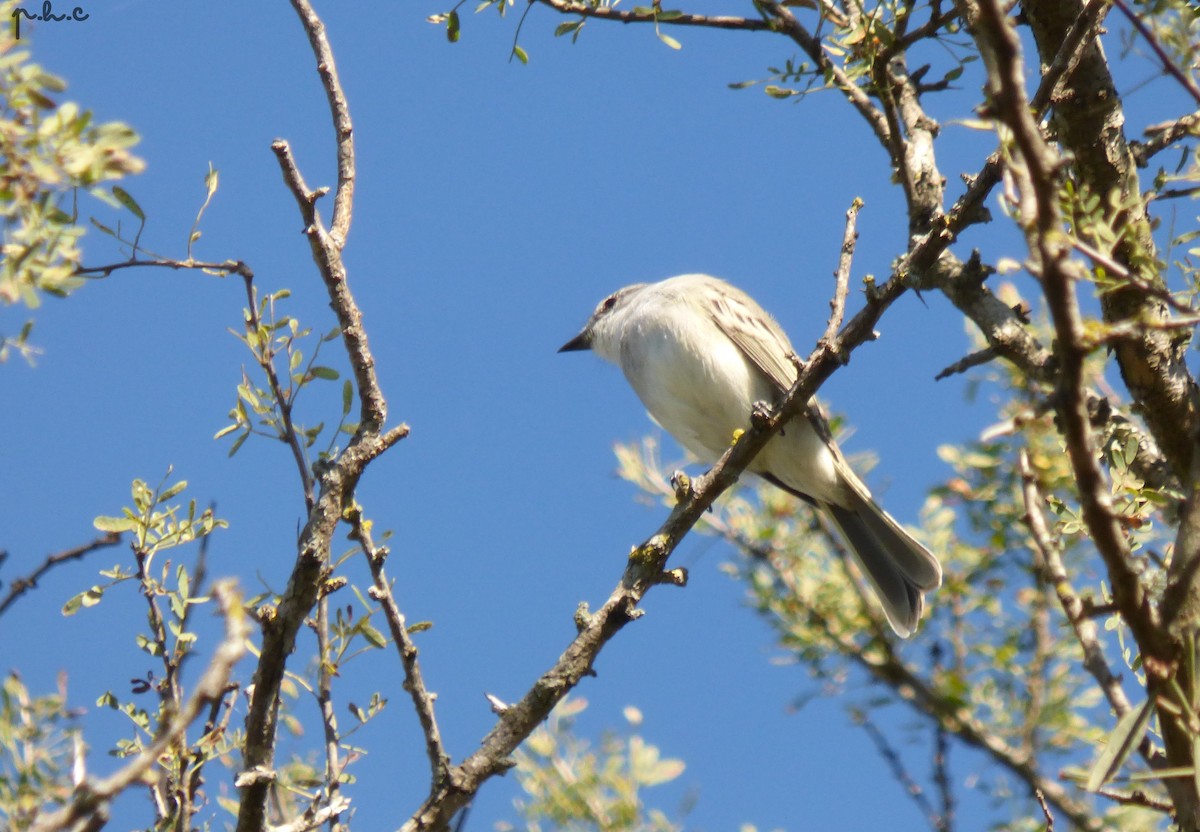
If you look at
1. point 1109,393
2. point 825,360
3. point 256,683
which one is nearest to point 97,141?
point 256,683

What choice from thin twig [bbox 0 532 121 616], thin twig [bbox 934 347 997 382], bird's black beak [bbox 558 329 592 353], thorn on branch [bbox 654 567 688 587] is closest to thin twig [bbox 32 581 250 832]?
thin twig [bbox 0 532 121 616]

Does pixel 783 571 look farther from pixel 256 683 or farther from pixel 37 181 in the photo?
pixel 37 181

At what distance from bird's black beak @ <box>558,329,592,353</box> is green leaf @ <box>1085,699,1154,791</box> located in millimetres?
5885

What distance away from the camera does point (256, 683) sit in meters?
2.60

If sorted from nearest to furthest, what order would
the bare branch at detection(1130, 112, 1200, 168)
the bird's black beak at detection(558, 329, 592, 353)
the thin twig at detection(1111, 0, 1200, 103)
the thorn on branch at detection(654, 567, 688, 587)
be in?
the thin twig at detection(1111, 0, 1200, 103) < the thorn on branch at detection(654, 567, 688, 587) < the bare branch at detection(1130, 112, 1200, 168) < the bird's black beak at detection(558, 329, 592, 353)

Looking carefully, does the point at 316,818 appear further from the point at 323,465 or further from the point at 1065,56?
the point at 1065,56

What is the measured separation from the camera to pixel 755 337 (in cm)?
598

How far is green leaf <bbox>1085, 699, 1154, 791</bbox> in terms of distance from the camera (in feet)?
5.74

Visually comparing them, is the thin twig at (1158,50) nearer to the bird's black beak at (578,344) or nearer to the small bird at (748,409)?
the small bird at (748,409)

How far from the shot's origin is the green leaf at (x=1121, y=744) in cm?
175

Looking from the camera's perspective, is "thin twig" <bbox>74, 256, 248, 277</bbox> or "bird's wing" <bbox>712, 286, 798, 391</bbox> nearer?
"thin twig" <bbox>74, 256, 248, 277</bbox>

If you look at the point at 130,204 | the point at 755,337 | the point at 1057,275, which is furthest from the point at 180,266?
the point at 755,337

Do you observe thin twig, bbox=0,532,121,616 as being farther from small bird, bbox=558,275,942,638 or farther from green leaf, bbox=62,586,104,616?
small bird, bbox=558,275,942,638

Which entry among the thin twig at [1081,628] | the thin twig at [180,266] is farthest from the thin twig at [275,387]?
the thin twig at [1081,628]
